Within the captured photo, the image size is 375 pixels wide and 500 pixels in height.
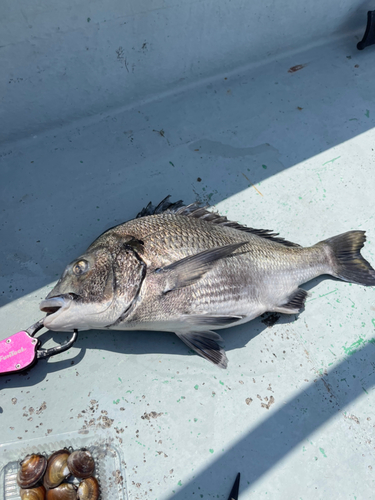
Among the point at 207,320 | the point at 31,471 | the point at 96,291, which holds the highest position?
the point at 96,291

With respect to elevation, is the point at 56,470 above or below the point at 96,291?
below

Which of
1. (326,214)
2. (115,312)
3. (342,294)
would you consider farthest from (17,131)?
(342,294)

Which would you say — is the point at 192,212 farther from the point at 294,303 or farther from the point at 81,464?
the point at 81,464

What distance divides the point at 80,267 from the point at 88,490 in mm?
1152

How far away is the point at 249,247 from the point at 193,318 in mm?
582

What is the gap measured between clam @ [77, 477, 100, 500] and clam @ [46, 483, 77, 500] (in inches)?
1.2

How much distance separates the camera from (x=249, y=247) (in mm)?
2070

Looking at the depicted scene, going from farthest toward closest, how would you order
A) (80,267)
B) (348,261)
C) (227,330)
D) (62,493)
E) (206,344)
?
(348,261) < (227,330) < (206,344) < (80,267) < (62,493)

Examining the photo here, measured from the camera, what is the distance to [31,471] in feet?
5.52

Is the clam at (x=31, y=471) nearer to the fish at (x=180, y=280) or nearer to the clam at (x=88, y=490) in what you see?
the clam at (x=88, y=490)

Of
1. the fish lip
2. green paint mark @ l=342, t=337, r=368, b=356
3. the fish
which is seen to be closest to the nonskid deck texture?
green paint mark @ l=342, t=337, r=368, b=356

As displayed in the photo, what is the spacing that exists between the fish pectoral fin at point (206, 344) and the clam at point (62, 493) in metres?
0.94

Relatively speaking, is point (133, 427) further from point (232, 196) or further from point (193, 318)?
point (232, 196)

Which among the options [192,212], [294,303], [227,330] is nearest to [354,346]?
[294,303]
